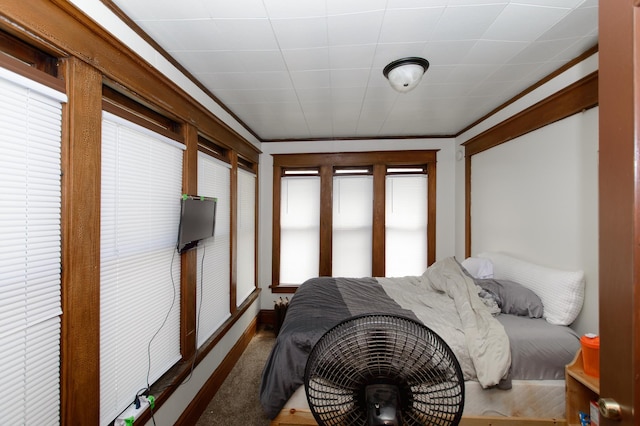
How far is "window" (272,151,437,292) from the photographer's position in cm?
359

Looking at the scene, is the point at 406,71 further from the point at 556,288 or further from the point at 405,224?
the point at 405,224

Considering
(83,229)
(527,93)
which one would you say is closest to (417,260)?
(527,93)

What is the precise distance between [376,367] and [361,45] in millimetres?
1587

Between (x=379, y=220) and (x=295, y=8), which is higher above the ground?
(x=295, y=8)

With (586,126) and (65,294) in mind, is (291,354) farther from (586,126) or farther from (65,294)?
(586,126)

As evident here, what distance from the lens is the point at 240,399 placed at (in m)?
2.18

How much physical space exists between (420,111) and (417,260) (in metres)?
1.91

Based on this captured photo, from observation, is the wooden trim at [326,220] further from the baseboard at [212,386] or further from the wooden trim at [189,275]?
the wooden trim at [189,275]

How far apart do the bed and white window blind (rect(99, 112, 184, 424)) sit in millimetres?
702

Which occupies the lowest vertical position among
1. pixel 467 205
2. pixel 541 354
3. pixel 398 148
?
pixel 541 354

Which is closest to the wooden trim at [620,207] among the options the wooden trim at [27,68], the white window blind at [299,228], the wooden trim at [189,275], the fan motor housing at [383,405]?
the fan motor housing at [383,405]

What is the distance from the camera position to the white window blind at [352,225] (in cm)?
368

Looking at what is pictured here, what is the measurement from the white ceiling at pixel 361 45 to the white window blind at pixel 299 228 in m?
1.38

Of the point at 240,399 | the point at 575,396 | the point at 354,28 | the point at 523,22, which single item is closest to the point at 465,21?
the point at 523,22
